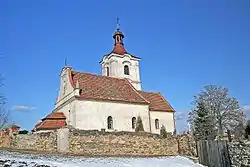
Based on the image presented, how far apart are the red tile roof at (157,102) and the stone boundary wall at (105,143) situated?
1129 cm

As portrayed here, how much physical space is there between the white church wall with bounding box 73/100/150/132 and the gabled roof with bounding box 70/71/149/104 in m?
0.74

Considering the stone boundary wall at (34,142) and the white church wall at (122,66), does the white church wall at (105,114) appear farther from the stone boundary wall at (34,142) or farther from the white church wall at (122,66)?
the white church wall at (122,66)

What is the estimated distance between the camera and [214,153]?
19359mm

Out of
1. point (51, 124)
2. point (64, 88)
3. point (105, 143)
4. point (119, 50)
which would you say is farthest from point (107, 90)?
point (119, 50)

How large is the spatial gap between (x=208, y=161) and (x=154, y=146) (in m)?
7.42

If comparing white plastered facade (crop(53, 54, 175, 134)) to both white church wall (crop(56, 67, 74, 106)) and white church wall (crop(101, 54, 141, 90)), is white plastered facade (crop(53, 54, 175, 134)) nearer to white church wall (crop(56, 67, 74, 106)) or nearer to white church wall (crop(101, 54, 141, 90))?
white church wall (crop(56, 67, 74, 106))

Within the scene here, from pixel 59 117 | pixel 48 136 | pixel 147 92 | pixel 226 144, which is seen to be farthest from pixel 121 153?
pixel 147 92

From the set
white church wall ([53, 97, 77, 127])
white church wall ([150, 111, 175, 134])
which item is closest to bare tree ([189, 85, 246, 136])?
white church wall ([150, 111, 175, 134])

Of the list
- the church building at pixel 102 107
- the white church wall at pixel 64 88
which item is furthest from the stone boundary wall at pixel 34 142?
the white church wall at pixel 64 88

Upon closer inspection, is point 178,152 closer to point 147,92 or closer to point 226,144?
point 226,144

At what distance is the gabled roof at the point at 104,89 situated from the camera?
3409 cm

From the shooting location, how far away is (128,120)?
3562cm

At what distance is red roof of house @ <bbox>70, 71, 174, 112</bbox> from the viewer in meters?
34.2

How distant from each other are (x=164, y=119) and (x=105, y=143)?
56.8 feet
